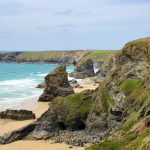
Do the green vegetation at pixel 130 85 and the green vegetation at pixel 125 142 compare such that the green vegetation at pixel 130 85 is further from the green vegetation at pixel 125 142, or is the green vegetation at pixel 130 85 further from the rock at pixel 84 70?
the rock at pixel 84 70

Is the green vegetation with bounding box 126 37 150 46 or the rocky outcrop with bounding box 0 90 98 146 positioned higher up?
the green vegetation with bounding box 126 37 150 46

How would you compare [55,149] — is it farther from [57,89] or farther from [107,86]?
[57,89]

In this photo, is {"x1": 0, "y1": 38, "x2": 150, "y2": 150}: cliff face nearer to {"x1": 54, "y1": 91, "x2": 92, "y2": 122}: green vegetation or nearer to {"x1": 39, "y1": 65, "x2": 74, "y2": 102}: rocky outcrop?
{"x1": 54, "y1": 91, "x2": 92, "y2": 122}: green vegetation

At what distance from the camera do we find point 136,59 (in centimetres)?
4359

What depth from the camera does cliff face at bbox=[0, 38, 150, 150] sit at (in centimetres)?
3997

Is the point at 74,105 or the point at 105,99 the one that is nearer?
the point at 105,99

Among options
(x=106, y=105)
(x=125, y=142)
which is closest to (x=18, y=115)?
(x=106, y=105)

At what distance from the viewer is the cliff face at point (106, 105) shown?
39969 millimetres

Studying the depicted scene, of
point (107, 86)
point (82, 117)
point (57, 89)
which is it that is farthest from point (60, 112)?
point (57, 89)

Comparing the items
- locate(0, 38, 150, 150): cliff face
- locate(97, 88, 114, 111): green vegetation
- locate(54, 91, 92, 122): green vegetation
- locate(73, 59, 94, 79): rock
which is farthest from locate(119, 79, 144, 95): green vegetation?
locate(73, 59, 94, 79): rock

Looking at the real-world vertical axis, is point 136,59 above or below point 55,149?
above

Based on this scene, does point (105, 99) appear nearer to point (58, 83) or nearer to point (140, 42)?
point (140, 42)

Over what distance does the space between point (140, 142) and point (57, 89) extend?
1824 inches

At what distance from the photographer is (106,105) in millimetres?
42688
